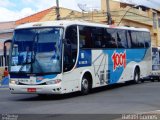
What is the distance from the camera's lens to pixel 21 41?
19844 mm

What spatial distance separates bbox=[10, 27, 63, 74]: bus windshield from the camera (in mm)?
18938

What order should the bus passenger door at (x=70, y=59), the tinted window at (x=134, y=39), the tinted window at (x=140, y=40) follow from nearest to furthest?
the bus passenger door at (x=70, y=59)
the tinted window at (x=134, y=39)
the tinted window at (x=140, y=40)

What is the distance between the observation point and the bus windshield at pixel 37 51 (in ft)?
62.1

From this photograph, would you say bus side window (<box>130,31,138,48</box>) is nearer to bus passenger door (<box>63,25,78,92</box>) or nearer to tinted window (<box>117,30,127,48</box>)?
tinted window (<box>117,30,127,48</box>)

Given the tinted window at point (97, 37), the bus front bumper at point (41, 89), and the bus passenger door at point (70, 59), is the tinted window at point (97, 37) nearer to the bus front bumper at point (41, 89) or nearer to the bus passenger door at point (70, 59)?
the bus passenger door at point (70, 59)

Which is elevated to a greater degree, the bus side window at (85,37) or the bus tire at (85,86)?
the bus side window at (85,37)

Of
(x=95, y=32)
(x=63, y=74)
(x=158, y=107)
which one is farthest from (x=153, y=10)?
(x=158, y=107)

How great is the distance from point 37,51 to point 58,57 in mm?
956

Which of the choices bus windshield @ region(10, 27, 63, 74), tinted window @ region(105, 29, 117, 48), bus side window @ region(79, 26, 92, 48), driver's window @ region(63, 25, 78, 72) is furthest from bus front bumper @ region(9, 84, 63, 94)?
tinted window @ region(105, 29, 117, 48)

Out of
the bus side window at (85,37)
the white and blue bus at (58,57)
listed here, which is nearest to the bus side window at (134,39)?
the white and blue bus at (58,57)

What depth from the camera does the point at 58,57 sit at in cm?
1889

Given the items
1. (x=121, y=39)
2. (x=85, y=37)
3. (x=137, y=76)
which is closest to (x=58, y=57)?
(x=85, y=37)

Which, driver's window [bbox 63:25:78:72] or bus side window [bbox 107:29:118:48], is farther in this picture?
bus side window [bbox 107:29:118:48]

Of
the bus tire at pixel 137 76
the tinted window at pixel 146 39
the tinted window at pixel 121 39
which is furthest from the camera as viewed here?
the tinted window at pixel 146 39
